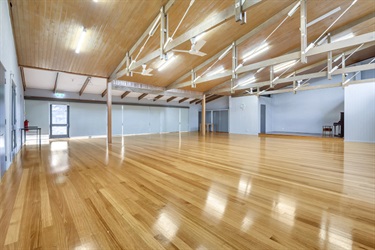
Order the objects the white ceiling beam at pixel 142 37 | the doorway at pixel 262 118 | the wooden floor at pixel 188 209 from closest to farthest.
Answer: the wooden floor at pixel 188 209
the white ceiling beam at pixel 142 37
the doorway at pixel 262 118

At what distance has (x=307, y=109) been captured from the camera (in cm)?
1198

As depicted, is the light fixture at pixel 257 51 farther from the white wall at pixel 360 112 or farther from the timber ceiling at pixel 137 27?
the white wall at pixel 360 112

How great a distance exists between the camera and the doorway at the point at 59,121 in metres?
9.97

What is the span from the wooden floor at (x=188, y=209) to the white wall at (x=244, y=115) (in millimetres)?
9007

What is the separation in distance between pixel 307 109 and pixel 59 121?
15.4 m

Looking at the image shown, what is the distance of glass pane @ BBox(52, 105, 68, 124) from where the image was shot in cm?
1003

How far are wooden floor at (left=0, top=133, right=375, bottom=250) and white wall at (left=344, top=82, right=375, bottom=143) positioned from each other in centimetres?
605

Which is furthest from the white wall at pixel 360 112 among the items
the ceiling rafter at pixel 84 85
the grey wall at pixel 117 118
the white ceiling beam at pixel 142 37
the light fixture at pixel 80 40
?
the ceiling rafter at pixel 84 85

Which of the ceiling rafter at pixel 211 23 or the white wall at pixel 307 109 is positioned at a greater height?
the ceiling rafter at pixel 211 23

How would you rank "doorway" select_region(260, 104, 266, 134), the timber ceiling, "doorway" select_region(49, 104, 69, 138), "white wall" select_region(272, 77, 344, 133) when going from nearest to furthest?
the timber ceiling
"doorway" select_region(49, 104, 69, 138)
"white wall" select_region(272, 77, 344, 133)
"doorway" select_region(260, 104, 266, 134)

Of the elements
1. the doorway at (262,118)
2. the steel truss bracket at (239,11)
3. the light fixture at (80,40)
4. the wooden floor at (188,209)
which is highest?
the light fixture at (80,40)

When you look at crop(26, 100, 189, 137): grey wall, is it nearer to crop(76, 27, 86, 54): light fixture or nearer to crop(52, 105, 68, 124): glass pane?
crop(52, 105, 68, 124): glass pane

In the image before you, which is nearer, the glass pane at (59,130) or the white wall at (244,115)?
the glass pane at (59,130)

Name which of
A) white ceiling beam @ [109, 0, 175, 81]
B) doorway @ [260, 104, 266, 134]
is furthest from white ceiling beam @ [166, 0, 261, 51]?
doorway @ [260, 104, 266, 134]
